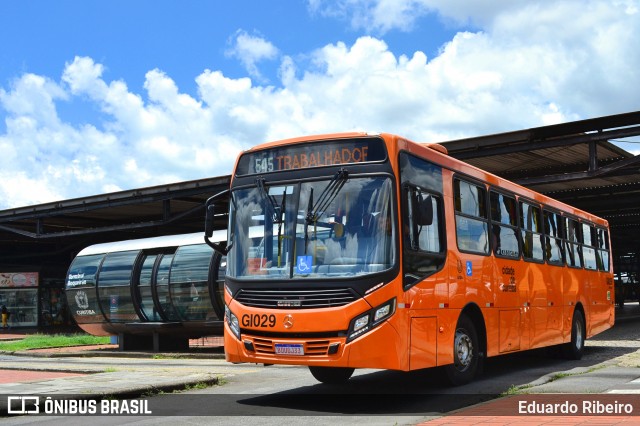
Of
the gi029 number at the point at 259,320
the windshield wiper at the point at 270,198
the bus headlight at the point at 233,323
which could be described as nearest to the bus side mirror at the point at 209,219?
the windshield wiper at the point at 270,198

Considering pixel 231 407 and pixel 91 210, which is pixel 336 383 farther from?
pixel 91 210

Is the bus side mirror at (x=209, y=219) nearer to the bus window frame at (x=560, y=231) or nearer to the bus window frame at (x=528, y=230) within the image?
the bus window frame at (x=528, y=230)

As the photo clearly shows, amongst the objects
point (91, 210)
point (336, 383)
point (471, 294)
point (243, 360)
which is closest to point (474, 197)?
point (471, 294)

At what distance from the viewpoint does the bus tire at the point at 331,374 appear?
38.0ft

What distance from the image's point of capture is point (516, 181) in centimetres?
2286

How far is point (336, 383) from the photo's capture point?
1175 cm

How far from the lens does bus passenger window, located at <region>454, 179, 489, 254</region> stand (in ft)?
36.8

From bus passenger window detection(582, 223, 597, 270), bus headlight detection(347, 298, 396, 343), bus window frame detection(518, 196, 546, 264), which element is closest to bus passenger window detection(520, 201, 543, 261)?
bus window frame detection(518, 196, 546, 264)

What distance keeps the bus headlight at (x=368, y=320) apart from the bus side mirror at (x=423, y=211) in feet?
3.96

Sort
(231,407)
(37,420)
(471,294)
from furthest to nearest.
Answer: (471,294)
(231,407)
(37,420)

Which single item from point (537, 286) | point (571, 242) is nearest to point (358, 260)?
point (537, 286)

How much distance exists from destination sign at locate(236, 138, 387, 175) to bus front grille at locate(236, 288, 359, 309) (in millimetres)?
1636

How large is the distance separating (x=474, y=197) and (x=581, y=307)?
6.16m

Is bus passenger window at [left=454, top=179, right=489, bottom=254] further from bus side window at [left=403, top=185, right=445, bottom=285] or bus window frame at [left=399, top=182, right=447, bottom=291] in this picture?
bus side window at [left=403, top=185, right=445, bottom=285]
